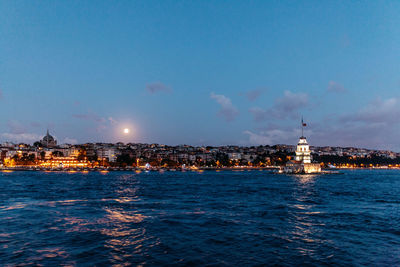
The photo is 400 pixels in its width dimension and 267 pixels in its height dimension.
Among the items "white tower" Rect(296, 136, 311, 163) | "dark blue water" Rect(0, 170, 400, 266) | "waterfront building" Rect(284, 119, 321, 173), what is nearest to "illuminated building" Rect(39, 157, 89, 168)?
"waterfront building" Rect(284, 119, 321, 173)

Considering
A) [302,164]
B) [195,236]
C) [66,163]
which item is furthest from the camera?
[66,163]

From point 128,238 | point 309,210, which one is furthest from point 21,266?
point 309,210

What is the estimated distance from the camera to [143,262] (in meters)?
9.70

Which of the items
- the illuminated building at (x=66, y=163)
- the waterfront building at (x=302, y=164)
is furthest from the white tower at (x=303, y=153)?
the illuminated building at (x=66, y=163)

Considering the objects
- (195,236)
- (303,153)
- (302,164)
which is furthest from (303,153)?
(195,236)

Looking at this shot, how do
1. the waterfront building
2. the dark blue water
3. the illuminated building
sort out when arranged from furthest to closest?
the illuminated building < the waterfront building < the dark blue water

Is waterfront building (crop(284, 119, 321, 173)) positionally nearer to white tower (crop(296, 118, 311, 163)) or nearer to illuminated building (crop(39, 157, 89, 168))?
white tower (crop(296, 118, 311, 163))

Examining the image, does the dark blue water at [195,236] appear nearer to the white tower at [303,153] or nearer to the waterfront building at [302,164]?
the waterfront building at [302,164]

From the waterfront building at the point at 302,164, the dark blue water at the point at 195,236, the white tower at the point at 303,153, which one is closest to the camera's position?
the dark blue water at the point at 195,236

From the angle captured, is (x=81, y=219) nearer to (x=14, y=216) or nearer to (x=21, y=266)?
(x=14, y=216)

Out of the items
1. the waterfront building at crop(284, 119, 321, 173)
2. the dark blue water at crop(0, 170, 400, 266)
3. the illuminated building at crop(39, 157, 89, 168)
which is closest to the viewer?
the dark blue water at crop(0, 170, 400, 266)

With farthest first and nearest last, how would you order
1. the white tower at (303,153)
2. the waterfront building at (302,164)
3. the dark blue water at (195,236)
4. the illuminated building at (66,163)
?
the illuminated building at (66,163), the white tower at (303,153), the waterfront building at (302,164), the dark blue water at (195,236)

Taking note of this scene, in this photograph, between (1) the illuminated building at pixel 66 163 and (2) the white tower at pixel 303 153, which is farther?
(1) the illuminated building at pixel 66 163

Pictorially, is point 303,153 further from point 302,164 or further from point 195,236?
point 195,236
